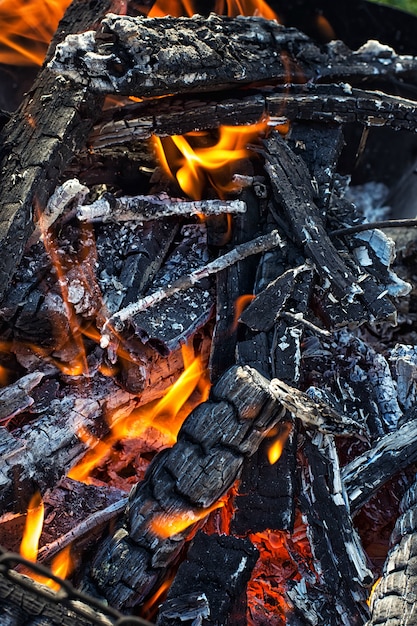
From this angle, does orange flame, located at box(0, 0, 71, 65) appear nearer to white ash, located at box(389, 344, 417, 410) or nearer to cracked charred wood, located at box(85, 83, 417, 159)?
cracked charred wood, located at box(85, 83, 417, 159)

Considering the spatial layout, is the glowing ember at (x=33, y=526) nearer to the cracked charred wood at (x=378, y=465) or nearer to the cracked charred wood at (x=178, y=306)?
the cracked charred wood at (x=178, y=306)

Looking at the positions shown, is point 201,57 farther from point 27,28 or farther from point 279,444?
point 279,444

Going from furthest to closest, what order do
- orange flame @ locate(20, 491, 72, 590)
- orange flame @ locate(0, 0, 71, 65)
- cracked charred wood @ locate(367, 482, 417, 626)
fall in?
orange flame @ locate(0, 0, 71, 65), orange flame @ locate(20, 491, 72, 590), cracked charred wood @ locate(367, 482, 417, 626)

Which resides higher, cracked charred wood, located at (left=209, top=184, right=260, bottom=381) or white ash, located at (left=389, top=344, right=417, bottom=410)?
cracked charred wood, located at (left=209, top=184, right=260, bottom=381)

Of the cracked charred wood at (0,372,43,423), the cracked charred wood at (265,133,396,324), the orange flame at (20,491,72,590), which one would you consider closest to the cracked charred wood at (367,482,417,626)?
the cracked charred wood at (265,133,396,324)

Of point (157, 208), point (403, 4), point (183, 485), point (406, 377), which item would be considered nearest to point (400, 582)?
point (183, 485)

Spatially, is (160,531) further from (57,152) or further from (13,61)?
(13,61)

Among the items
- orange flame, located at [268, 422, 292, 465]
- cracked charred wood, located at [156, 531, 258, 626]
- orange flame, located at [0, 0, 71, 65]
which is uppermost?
orange flame, located at [0, 0, 71, 65]

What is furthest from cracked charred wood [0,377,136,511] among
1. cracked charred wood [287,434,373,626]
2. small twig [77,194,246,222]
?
cracked charred wood [287,434,373,626]

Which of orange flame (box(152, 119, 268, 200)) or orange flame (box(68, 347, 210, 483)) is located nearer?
orange flame (box(68, 347, 210, 483))

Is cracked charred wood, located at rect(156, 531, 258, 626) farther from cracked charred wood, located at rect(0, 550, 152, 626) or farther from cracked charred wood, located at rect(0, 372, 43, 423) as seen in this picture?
cracked charred wood, located at rect(0, 372, 43, 423)

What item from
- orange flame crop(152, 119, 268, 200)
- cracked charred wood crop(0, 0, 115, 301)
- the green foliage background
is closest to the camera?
cracked charred wood crop(0, 0, 115, 301)
